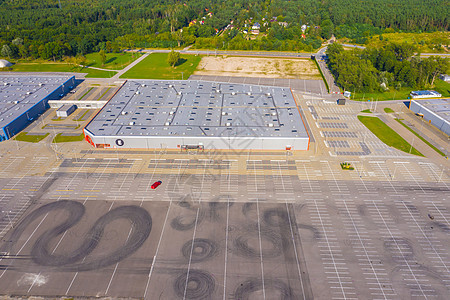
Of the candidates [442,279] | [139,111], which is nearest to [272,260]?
[442,279]

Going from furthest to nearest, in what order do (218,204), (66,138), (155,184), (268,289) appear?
1. (66,138)
2. (155,184)
3. (218,204)
4. (268,289)

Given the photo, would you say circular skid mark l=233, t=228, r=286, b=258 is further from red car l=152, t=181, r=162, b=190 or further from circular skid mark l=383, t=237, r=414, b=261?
red car l=152, t=181, r=162, b=190

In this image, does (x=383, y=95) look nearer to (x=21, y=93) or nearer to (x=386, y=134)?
(x=386, y=134)

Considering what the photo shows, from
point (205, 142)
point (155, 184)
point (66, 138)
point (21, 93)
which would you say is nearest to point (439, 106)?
point (205, 142)

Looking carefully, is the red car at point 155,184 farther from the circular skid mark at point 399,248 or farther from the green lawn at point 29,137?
the circular skid mark at point 399,248

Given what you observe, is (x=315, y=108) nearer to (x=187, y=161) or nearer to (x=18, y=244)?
(x=187, y=161)
